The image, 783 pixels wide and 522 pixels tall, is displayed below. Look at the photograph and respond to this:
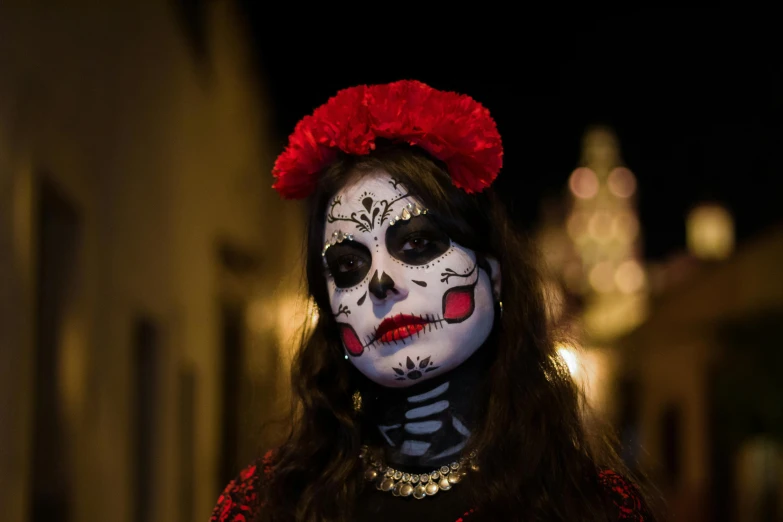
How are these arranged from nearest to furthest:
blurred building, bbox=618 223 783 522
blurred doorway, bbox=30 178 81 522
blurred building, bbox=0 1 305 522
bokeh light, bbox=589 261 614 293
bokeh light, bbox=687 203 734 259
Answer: blurred building, bbox=0 1 305 522 → blurred doorway, bbox=30 178 81 522 → blurred building, bbox=618 223 783 522 → bokeh light, bbox=687 203 734 259 → bokeh light, bbox=589 261 614 293

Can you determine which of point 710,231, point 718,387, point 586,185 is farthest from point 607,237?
point 718,387

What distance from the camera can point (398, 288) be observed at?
2.11 metres

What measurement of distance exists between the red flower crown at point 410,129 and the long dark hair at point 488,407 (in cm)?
4

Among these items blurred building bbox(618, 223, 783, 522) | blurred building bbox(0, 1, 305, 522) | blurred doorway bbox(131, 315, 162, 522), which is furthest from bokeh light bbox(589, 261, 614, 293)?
blurred doorway bbox(131, 315, 162, 522)

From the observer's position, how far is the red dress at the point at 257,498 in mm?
2158

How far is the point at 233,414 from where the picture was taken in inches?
370

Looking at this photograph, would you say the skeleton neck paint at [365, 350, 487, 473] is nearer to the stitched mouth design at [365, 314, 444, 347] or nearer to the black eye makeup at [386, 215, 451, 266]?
the stitched mouth design at [365, 314, 444, 347]

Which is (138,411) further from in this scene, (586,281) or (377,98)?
(586,281)

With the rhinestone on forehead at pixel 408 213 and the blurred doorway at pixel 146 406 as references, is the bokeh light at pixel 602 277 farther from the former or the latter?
the rhinestone on forehead at pixel 408 213

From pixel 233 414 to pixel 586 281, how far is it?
28.2 meters

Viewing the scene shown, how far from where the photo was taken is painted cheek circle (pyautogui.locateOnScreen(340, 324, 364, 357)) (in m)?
2.16

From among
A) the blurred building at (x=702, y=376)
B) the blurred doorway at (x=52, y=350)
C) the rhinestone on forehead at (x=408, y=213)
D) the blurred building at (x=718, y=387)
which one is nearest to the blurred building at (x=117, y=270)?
the blurred doorway at (x=52, y=350)

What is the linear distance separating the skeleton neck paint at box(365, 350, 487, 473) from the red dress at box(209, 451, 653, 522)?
0.16 m

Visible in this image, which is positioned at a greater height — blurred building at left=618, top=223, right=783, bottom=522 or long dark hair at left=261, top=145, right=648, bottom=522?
long dark hair at left=261, top=145, right=648, bottom=522
